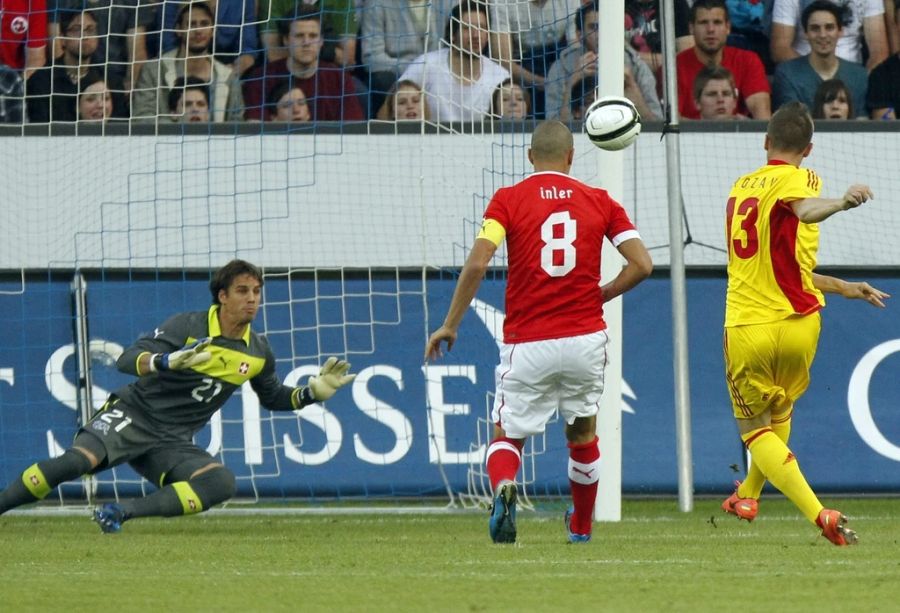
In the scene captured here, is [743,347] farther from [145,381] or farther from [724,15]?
[724,15]

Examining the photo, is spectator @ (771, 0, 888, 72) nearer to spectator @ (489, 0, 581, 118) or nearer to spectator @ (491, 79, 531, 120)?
spectator @ (489, 0, 581, 118)

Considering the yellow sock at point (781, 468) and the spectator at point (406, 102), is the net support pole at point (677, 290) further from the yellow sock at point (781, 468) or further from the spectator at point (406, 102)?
the yellow sock at point (781, 468)

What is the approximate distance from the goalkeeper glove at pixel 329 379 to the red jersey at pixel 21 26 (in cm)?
486

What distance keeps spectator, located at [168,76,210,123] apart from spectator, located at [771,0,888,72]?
15.7 ft

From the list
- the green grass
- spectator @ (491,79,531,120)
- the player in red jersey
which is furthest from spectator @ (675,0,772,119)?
the player in red jersey

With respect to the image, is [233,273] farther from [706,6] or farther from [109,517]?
[706,6]

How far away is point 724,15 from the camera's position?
1341 centimetres

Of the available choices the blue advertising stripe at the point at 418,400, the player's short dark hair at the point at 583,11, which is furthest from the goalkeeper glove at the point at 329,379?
the player's short dark hair at the point at 583,11

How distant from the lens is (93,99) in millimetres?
12414

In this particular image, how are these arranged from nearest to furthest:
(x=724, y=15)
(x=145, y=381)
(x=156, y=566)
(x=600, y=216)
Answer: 1. (x=156, y=566)
2. (x=600, y=216)
3. (x=145, y=381)
4. (x=724, y=15)

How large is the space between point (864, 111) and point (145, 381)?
709 cm

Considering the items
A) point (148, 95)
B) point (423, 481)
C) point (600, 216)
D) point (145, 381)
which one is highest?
point (148, 95)

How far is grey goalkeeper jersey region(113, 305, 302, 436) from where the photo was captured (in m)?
9.15

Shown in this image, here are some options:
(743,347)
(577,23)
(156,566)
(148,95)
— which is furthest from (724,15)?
(156,566)
